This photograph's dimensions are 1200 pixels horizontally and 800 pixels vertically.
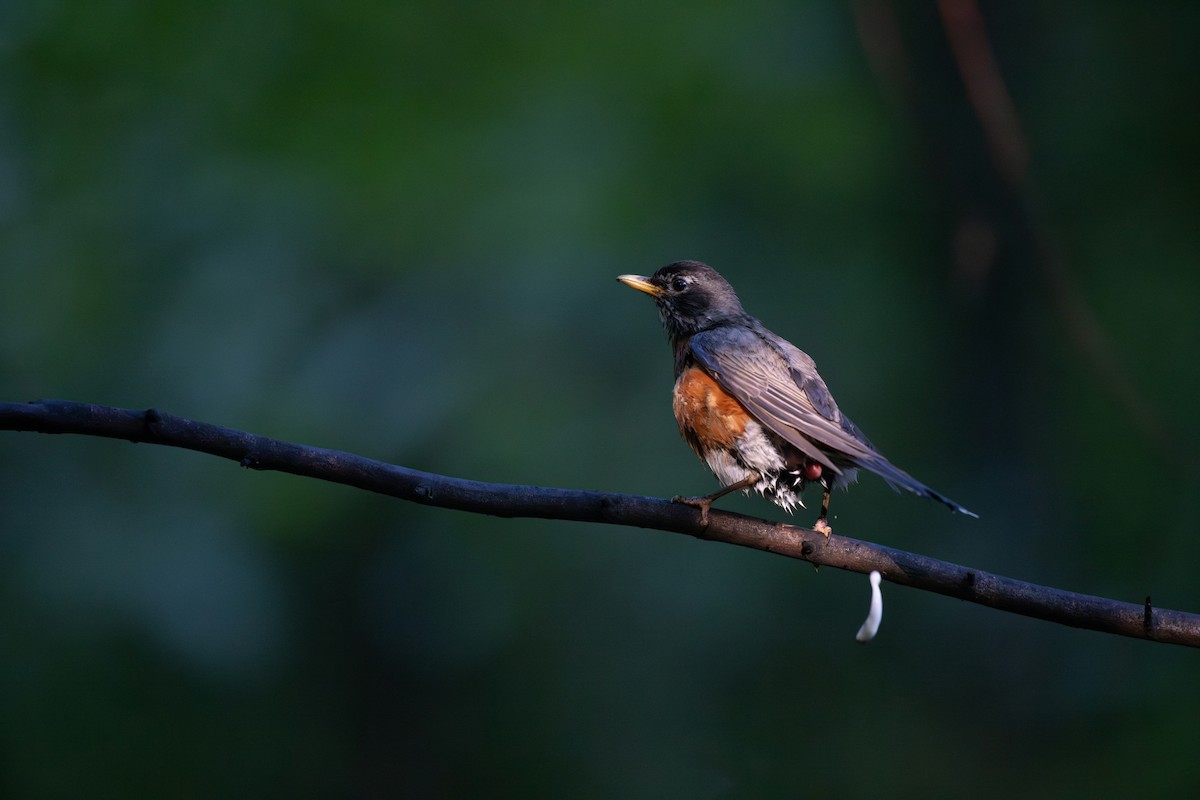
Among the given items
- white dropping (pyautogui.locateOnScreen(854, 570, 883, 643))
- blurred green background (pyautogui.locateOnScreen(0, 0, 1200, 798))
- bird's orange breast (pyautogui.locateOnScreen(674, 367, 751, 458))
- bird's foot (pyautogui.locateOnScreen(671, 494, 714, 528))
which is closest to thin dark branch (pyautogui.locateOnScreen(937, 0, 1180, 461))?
blurred green background (pyautogui.locateOnScreen(0, 0, 1200, 798))

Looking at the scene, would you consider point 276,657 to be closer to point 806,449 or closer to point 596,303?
point 596,303

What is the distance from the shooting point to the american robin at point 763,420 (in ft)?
11.8

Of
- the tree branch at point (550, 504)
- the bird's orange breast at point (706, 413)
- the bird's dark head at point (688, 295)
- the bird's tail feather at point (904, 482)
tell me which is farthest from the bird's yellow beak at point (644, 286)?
the tree branch at point (550, 504)

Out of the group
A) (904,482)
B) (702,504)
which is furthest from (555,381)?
(904,482)

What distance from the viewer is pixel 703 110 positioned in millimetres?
7582

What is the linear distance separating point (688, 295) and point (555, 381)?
9.33ft

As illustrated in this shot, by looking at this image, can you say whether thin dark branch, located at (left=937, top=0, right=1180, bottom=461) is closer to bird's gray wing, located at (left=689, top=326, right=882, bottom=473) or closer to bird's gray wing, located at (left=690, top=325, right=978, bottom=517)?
bird's gray wing, located at (left=690, top=325, right=978, bottom=517)

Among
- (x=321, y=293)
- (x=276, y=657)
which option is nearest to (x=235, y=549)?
(x=276, y=657)

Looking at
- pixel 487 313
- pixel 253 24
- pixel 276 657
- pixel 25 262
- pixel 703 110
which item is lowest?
pixel 276 657

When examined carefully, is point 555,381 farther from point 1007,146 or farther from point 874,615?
point 874,615

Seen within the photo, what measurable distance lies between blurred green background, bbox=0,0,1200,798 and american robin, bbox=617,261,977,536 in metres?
1.31

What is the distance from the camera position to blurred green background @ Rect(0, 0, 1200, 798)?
6.01 meters

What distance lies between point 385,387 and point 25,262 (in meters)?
2.36

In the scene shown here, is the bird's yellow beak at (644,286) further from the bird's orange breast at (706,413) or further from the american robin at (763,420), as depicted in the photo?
the bird's orange breast at (706,413)
